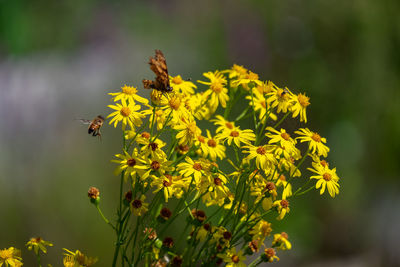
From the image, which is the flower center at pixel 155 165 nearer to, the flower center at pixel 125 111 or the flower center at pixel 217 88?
the flower center at pixel 125 111

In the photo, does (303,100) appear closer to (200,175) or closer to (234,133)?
(234,133)

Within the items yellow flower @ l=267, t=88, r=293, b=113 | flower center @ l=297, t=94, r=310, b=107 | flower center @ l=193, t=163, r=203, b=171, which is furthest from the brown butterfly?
flower center @ l=297, t=94, r=310, b=107

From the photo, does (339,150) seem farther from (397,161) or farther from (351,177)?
(397,161)

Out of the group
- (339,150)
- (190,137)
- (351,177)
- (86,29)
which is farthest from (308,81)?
(190,137)

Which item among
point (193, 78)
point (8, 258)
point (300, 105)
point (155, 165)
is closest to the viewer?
point (155, 165)

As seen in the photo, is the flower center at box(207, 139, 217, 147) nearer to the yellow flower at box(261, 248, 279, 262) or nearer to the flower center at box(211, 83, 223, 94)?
the flower center at box(211, 83, 223, 94)

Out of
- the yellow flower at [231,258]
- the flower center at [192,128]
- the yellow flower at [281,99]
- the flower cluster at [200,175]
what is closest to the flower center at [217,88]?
the flower cluster at [200,175]

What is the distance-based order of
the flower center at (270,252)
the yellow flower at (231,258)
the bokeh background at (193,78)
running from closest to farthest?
the yellow flower at (231,258) → the flower center at (270,252) → the bokeh background at (193,78)

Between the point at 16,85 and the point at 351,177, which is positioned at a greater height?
the point at 351,177

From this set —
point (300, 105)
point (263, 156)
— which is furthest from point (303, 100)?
point (263, 156)
